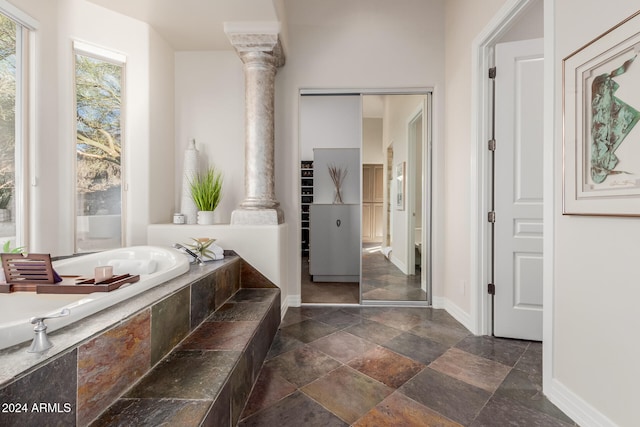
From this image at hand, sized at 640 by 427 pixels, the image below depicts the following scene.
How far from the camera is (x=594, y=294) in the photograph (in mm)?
1334

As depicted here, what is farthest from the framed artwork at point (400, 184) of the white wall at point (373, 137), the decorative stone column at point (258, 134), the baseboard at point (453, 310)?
the decorative stone column at point (258, 134)

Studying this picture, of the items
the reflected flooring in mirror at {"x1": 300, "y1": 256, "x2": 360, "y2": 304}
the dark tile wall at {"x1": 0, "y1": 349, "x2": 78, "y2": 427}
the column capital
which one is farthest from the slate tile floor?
the column capital

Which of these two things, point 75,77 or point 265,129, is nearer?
point 75,77

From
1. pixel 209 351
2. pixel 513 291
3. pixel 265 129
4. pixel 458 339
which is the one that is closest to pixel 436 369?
pixel 458 339

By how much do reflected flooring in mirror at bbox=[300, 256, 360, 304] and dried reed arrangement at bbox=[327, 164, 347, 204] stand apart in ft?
3.77

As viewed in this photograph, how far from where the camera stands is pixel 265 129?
279cm

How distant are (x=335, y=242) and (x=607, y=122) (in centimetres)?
295

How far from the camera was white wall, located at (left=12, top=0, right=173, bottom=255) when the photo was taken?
7.37 ft

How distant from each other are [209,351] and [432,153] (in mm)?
2709

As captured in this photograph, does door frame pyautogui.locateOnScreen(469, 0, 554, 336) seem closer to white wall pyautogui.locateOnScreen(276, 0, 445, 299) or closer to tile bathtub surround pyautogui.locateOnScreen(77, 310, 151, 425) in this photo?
white wall pyautogui.locateOnScreen(276, 0, 445, 299)

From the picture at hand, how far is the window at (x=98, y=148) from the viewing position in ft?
8.32

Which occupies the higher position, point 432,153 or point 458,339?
point 432,153

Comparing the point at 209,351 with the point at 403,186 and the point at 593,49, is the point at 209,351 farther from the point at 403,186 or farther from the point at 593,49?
the point at 403,186

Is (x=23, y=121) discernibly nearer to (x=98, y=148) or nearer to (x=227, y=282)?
(x=98, y=148)
